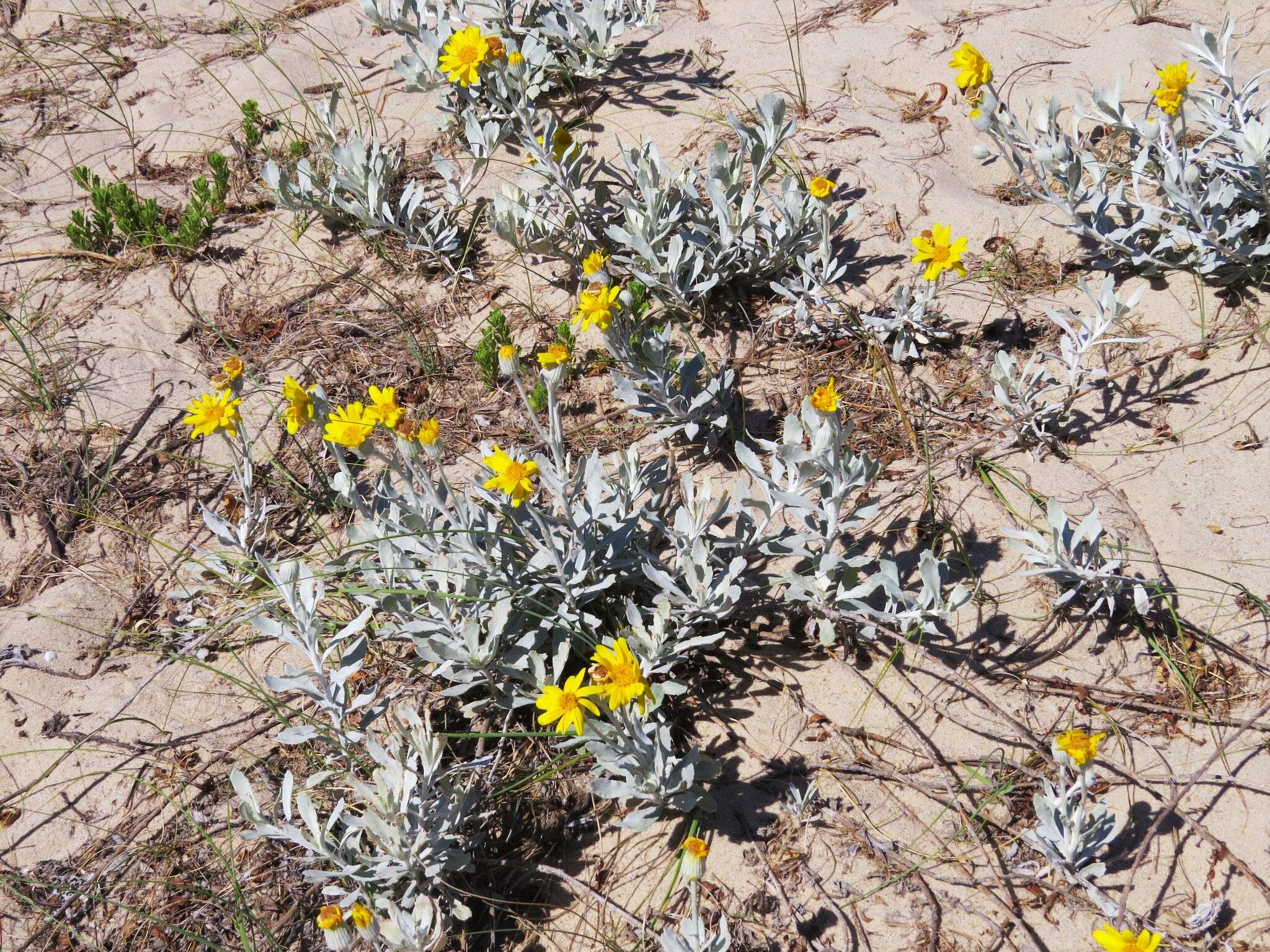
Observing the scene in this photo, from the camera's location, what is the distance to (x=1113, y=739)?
8.79ft

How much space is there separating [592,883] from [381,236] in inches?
120

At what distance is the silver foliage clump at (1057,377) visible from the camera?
127 inches

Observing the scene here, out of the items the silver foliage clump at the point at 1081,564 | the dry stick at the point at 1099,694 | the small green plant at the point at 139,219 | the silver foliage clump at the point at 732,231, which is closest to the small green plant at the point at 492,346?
the silver foliage clump at the point at 732,231

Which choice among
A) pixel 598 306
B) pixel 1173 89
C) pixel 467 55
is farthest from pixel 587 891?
pixel 1173 89

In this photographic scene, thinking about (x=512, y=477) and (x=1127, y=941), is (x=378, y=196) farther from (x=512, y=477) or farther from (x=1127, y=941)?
(x=1127, y=941)

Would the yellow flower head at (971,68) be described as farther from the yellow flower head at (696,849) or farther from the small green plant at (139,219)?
the small green plant at (139,219)

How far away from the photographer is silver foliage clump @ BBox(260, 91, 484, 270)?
4.23 metres

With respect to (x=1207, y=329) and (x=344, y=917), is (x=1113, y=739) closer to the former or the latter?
(x=1207, y=329)

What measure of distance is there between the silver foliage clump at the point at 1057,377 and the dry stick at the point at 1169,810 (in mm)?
1087

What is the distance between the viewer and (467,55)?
350 cm

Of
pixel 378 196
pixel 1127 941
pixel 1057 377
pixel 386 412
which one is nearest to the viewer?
pixel 1127 941

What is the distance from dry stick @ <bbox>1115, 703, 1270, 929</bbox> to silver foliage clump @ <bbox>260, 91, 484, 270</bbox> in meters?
3.31

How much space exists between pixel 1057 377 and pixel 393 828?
8.76 feet

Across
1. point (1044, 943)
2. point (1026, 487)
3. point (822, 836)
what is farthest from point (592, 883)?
point (1026, 487)
